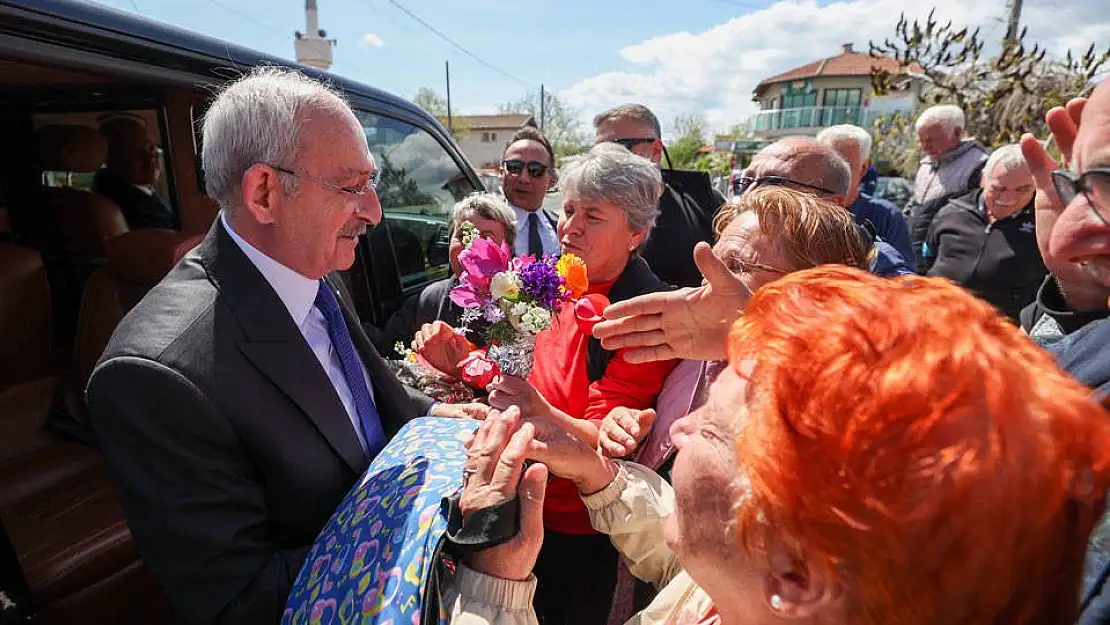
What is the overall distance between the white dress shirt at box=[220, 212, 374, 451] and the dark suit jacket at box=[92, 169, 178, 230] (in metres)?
2.49

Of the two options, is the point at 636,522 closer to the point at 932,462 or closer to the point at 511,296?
the point at 511,296

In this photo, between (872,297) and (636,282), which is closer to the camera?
(872,297)

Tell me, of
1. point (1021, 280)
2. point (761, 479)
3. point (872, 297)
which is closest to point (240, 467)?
point (761, 479)

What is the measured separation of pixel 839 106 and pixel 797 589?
177ft

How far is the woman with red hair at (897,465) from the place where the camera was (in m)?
0.63

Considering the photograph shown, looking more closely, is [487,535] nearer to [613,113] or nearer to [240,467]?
[240,467]

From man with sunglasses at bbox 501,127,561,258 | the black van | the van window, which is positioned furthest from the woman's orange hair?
man with sunglasses at bbox 501,127,561,258

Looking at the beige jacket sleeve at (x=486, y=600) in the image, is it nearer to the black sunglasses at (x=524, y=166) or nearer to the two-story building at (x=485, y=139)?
the black sunglasses at (x=524, y=166)

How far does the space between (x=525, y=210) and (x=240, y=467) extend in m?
3.03

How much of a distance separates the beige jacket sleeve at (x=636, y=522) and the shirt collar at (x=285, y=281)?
938 millimetres

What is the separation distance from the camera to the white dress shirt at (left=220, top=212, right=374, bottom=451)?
147 centimetres

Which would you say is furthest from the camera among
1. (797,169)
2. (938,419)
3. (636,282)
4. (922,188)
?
(922,188)

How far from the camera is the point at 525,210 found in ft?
13.3

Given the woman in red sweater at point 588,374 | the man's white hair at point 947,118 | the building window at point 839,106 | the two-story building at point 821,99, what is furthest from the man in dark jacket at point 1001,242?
the building window at point 839,106
